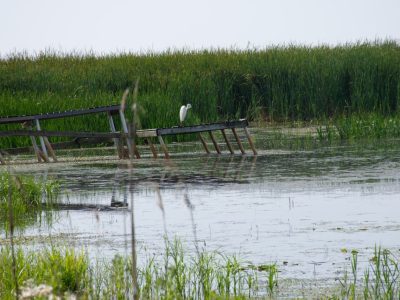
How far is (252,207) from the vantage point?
27.4 ft

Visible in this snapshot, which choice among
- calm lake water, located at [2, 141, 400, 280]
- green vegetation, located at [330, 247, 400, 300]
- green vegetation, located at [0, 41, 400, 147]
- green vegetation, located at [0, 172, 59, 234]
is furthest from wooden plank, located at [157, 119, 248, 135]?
green vegetation, located at [330, 247, 400, 300]

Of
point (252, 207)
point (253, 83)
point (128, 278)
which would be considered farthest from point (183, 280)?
point (253, 83)

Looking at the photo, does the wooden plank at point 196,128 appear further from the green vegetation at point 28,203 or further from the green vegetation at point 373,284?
the green vegetation at point 373,284

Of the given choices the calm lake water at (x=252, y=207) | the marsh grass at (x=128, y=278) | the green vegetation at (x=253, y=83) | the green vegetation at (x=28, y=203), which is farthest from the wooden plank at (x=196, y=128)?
the marsh grass at (x=128, y=278)

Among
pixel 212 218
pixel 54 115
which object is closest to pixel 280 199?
pixel 212 218

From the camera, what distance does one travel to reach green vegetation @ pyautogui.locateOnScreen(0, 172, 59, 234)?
7969mm

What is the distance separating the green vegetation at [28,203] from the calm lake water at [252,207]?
18 cm

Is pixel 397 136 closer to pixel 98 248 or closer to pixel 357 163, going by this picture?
pixel 357 163

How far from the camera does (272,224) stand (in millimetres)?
7266

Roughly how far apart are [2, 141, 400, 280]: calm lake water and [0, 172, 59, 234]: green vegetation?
0.18 meters

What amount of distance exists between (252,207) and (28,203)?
6.63 ft

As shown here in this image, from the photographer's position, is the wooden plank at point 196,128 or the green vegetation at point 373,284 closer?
the green vegetation at point 373,284

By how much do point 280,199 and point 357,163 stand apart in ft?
11.8

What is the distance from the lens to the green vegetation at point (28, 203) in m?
7.97
